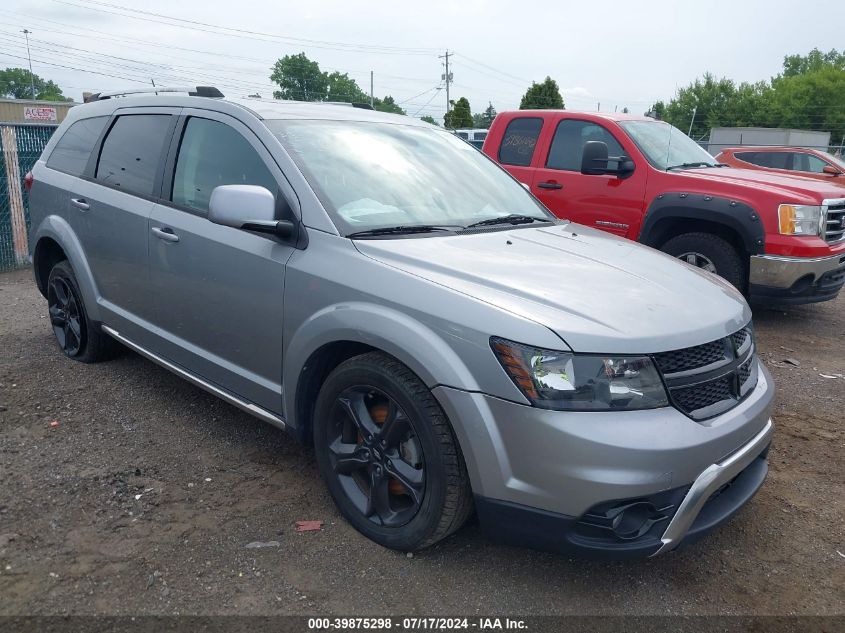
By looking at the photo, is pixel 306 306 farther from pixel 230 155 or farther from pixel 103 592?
pixel 103 592

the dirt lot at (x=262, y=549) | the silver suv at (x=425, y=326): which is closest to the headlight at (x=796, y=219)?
the dirt lot at (x=262, y=549)

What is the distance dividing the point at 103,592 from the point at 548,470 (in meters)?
1.68

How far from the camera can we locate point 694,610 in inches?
99.7

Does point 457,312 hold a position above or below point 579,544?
above

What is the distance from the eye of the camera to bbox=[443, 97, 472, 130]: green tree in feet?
180

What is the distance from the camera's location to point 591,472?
→ 2.22 meters

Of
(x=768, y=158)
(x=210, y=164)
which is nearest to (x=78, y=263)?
(x=210, y=164)

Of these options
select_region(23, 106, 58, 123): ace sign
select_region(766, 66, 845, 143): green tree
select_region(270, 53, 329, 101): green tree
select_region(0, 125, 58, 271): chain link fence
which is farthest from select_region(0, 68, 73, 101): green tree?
select_region(0, 125, 58, 271): chain link fence

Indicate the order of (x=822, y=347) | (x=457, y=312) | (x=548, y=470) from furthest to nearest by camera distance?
(x=822, y=347)
(x=457, y=312)
(x=548, y=470)

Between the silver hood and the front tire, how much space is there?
0.44 metres

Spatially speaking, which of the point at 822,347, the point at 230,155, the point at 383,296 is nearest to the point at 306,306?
the point at 383,296

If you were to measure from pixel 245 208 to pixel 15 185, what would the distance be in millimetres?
6992

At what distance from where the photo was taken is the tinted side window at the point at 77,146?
450cm

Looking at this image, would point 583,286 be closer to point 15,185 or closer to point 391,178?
point 391,178
